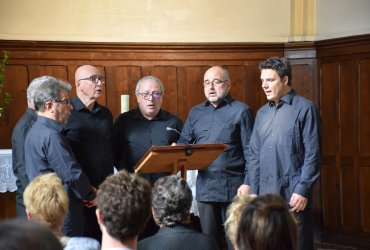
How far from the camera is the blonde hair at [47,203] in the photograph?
238 centimetres

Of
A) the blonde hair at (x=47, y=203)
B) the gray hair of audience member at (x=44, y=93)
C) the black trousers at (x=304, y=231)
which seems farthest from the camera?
the black trousers at (x=304, y=231)

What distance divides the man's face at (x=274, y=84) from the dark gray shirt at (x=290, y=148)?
Result: 0.04 meters

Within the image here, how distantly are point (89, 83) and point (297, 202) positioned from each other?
1.64m

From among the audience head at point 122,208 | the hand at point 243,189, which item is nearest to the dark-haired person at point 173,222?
the audience head at point 122,208

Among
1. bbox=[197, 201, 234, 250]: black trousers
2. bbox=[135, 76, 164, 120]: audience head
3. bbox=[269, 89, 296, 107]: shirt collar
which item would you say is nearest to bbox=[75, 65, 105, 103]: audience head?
bbox=[135, 76, 164, 120]: audience head

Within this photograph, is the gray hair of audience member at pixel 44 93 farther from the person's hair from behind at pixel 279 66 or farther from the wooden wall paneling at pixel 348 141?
the wooden wall paneling at pixel 348 141

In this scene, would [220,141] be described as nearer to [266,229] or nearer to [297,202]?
[297,202]

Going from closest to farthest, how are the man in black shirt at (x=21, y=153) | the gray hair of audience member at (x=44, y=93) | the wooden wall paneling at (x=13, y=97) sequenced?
the gray hair of audience member at (x=44, y=93) → the man in black shirt at (x=21, y=153) → the wooden wall paneling at (x=13, y=97)

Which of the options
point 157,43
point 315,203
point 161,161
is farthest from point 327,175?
point 161,161

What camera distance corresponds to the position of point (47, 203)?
2.38 meters

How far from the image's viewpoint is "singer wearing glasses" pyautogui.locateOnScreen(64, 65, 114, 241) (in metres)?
4.04

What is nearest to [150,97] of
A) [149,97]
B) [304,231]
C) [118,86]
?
[149,97]

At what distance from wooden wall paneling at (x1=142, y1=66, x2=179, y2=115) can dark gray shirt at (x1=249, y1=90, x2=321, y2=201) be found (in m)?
2.79

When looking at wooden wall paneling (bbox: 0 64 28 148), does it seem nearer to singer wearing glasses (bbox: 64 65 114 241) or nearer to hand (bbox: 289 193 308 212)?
singer wearing glasses (bbox: 64 65 114 241)
